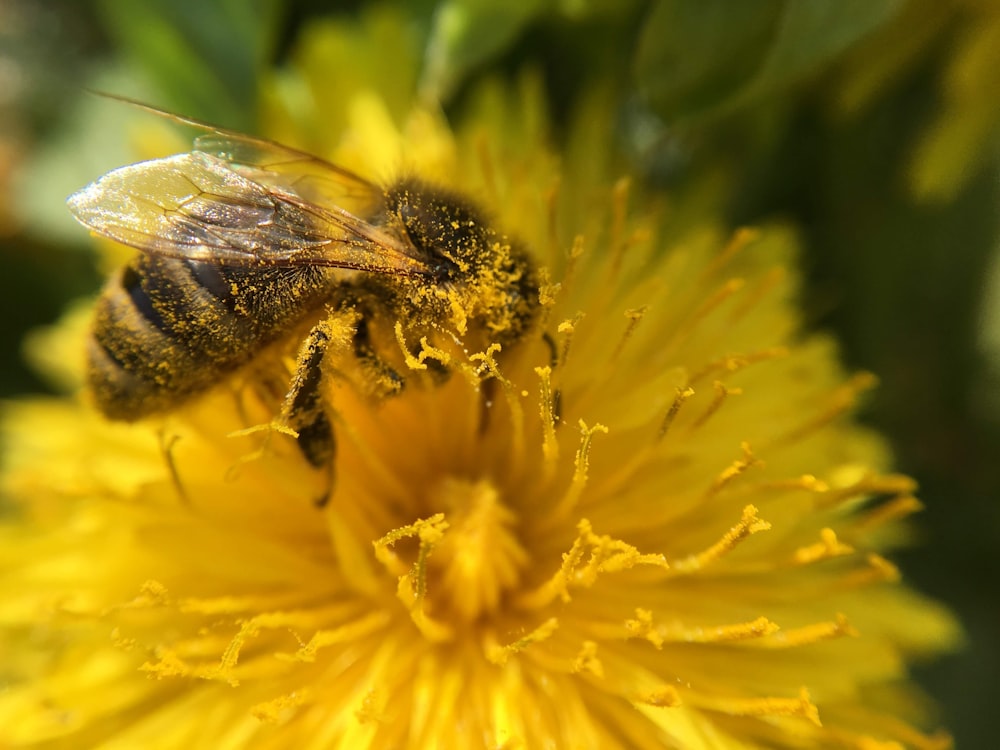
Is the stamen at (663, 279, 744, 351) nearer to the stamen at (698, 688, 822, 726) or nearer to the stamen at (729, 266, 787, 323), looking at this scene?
the stamen at (729, 266, 787, 323)

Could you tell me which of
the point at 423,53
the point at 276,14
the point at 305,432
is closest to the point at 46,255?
the point at 276,14

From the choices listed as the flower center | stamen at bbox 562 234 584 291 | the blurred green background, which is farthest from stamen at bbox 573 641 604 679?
the blurred green background

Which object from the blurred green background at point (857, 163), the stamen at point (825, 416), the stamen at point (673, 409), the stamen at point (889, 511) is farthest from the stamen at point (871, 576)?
the blurred green background at point (857, 163)

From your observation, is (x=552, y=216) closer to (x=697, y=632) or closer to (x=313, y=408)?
(x=313, y=408)

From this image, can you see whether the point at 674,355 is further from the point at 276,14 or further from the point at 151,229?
the point at 276,14

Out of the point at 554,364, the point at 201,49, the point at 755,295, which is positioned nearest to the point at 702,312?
the point at 755,295

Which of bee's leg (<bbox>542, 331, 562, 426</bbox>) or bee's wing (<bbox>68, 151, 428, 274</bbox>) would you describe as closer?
bee's wing (<bbox>68, 151, 428, 274</bbox>)

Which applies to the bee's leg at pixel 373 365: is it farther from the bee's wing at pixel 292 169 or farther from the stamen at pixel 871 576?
the stamen at pixel 871 576
